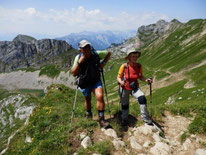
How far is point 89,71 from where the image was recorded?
7621 mm

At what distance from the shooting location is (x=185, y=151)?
20.8 ft

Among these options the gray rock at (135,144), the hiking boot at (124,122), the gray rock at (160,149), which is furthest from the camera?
the hiking boot at (124,122)

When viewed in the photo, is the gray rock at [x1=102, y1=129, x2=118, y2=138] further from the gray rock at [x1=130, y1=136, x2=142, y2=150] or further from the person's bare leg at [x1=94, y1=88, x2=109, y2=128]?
the gray rock at [x1=130, y1=136, x2=142, y2=150]

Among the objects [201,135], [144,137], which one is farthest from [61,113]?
[201,135]

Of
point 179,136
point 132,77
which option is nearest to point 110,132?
point 132,77

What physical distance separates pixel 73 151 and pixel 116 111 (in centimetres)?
474

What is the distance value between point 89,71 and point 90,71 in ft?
0.16

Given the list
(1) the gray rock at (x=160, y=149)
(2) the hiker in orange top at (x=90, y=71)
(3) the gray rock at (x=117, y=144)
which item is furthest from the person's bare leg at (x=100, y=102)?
(1) the gray rock at (x=160, y=149)

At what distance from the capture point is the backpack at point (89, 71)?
752 centimetres

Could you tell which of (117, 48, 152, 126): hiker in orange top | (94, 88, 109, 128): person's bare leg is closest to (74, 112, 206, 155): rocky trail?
(94, 88, 109, 128): person's bare leg

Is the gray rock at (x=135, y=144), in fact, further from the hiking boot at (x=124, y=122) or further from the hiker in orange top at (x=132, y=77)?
the hiking boot at (x=124, y=122)

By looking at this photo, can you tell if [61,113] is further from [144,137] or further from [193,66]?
[193,66]

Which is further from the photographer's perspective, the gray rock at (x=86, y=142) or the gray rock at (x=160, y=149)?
the gray rock at (x=86, y=142)

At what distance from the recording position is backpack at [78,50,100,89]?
7524 mm
